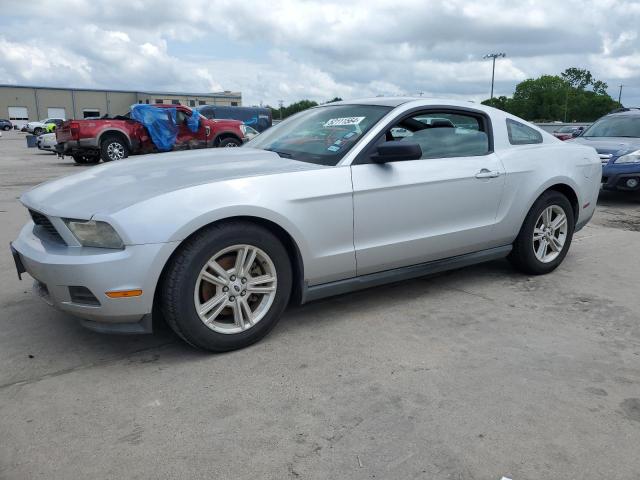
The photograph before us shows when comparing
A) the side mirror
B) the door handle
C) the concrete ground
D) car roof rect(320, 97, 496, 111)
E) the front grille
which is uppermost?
car roof rect(320, 97, 496, 111)

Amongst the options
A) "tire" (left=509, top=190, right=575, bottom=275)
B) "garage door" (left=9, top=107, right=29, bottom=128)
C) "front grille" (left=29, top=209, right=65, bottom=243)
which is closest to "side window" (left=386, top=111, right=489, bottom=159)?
"tire" (left=509, top=190, right=575, bottom=275)

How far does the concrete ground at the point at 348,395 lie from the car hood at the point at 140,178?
0.84 meters

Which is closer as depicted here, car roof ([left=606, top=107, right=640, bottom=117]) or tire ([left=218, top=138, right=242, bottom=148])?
car roof ([left=606, top=107, right=640, bottom=117])

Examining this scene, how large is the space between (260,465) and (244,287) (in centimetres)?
114

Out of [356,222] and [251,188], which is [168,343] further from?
[356,222]

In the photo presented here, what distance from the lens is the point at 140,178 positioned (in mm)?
3180

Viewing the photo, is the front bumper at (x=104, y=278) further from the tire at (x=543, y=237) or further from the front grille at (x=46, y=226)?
the tire at (x=543, y=237)

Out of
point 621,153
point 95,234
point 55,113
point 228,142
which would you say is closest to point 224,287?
point 95,234

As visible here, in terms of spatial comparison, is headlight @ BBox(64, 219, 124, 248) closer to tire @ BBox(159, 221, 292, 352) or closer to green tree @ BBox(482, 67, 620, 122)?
tire @ BBox(159, 221, 292, 352)

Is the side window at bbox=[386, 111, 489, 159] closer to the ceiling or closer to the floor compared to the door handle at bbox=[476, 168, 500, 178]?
closer to the ceiling

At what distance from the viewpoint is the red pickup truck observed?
1419 cm

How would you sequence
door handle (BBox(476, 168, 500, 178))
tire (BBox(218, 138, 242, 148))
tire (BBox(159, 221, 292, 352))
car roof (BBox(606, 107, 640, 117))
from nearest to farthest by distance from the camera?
tire (BBox(159, 221, 292, 352)), door handle (BBox(476, 168, 500, 178)), car roof (BBox(606, 107, 640, 117)), tire (BBox(218, 138, 242, 148))

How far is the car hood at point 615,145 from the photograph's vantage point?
27.5ft

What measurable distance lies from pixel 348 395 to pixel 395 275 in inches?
48.1
